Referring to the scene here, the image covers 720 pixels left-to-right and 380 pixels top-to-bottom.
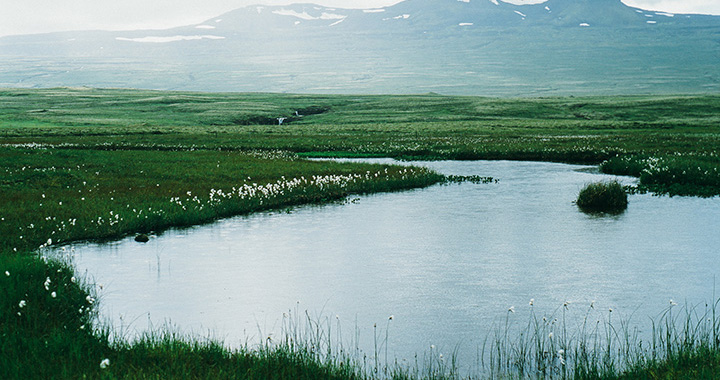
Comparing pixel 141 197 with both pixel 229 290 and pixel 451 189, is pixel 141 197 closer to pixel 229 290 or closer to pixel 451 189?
pixel 229 290

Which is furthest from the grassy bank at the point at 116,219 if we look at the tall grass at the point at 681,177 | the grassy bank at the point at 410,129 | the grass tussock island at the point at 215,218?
the grassy bank at the point at 410,129

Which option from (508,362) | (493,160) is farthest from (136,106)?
(508,362)

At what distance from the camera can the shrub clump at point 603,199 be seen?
85.3 ft

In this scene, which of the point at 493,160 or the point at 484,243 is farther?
the point at 493,160

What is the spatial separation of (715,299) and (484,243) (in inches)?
276

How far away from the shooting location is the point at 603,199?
26016 mm

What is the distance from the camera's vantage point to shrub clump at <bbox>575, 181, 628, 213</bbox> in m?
26.0

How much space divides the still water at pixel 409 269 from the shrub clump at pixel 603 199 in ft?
1.76

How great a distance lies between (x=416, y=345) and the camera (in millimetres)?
11305

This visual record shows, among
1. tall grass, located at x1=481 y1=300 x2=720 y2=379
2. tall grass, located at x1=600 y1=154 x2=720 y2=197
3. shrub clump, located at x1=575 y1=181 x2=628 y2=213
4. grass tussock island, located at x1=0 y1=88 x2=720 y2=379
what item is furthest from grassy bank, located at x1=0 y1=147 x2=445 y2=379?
tall grass, located at x1=600 y1=154 x2=720 y2=197

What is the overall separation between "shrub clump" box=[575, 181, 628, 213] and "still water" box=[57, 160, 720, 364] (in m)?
0.54

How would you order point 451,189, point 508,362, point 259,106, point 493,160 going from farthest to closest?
point 259,106 < point 493,160 < point 451,189 < point 508,362

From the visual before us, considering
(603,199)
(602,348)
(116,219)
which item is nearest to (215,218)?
(116,219)

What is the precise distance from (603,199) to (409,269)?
12.4 metres
